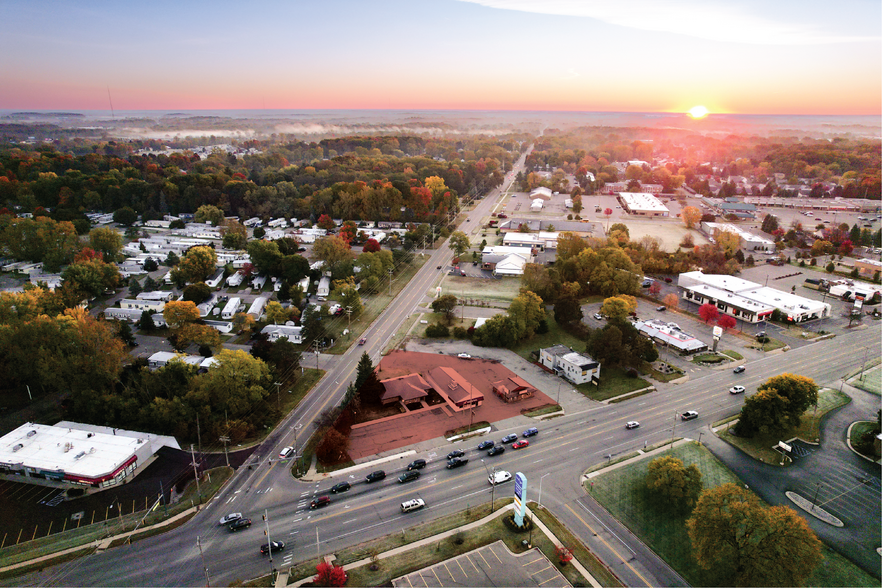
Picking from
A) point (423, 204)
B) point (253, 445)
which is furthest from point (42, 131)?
point (253, 445)

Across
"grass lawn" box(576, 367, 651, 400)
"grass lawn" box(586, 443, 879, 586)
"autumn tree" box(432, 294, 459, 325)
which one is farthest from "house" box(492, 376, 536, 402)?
"autumn tree" box(432, 294, 459, 325)

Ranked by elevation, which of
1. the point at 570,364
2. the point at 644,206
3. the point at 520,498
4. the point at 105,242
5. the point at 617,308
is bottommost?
the point at 520,498

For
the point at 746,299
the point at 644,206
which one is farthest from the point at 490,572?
the point at 644,206

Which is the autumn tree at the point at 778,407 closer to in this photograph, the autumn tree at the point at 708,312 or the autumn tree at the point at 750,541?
the autumn tree at the point at 750,541

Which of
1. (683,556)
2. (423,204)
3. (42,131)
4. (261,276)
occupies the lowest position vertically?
(683,556)

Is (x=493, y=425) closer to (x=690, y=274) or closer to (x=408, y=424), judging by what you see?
(x=408, y=424)

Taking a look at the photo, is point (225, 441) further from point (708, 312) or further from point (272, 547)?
point (708, 312)
